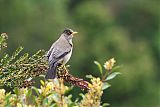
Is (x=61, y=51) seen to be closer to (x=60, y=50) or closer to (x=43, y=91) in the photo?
(x=60, y=50)

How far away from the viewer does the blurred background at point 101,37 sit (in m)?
29.6

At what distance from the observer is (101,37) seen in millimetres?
32531

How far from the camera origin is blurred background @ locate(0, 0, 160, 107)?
2961 cm

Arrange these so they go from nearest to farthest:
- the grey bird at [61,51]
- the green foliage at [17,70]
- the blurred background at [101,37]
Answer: the green foliage at [17,70]
the grey bird at [61,51]
the blurred background at [101,37]

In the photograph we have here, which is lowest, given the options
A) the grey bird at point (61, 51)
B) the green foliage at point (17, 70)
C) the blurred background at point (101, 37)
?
the green foliage at point (17, 70)

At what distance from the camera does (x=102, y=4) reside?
35688 mm

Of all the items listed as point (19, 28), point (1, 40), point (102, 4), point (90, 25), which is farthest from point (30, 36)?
point (1, 40)

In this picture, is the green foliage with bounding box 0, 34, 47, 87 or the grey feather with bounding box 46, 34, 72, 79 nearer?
the green foliage with bounding box 0, 34, 47, 87

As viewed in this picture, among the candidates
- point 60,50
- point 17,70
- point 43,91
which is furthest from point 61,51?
point 43,91

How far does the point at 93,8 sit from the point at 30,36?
13.2 feet

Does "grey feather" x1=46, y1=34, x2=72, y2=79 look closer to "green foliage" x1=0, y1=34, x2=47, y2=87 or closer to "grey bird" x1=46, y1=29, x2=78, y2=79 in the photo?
"grey bird" x1=46, y1=29, x2=78, y2=79

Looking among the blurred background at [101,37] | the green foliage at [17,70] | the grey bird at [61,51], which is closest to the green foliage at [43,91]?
the green foliage at [17,70]

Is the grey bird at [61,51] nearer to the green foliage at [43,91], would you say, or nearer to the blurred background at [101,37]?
the green foliage at [43,91]

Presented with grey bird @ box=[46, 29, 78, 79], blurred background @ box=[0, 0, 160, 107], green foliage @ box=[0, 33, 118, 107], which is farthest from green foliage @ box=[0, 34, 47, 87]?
blurred background @ box=[0, 0, 160, 107]
